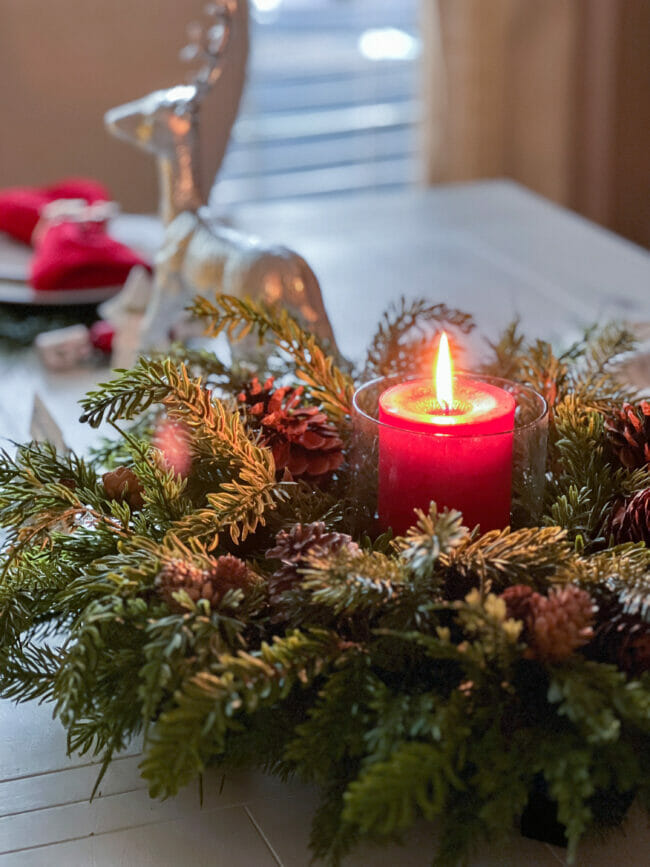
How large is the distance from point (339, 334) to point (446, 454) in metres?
0.57

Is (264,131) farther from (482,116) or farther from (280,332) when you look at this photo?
(280,332)

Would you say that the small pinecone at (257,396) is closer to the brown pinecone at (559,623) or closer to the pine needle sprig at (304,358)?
the pine needle sprig at (304,358)

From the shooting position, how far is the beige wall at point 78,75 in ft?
7.52

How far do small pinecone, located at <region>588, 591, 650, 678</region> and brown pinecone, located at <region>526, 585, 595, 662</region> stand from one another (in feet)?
0.06

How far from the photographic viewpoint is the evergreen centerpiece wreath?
1.14 feet

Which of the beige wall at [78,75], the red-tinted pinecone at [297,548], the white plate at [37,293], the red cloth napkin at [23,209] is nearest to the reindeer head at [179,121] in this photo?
the white plate at [37,293]

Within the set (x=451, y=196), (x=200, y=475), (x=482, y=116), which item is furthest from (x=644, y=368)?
(x=482, y=116)

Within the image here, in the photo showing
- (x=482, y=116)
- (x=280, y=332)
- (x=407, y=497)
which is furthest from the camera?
(x=482, y=116)

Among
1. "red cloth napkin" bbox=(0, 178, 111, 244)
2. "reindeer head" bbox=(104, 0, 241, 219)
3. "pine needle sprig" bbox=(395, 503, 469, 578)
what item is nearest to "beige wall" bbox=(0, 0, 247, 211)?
"red cloth napkin" bbox=(0, 178, 111, 244)

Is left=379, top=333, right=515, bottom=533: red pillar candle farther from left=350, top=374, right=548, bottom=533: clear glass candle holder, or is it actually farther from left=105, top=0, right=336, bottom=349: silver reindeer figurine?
left=105, top=0, right=336, bottom=349: silver reindeer figurine

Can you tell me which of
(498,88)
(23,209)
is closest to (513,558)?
(23,209)

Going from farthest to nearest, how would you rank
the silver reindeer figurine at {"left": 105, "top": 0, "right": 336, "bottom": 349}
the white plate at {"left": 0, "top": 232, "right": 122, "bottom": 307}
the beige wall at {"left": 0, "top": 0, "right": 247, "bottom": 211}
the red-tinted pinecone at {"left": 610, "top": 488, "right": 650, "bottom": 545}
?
1. the beige wall at {"left": 0, "top": 0, "right": 247, "bottom": 211}
2. the white plate at {"left": 0, "top": 232, "right": 122, "bottom": 307}
3. the silver reindeer figurine at {"left": 105, "top": 0, "right": 336, "bottom": 349}
4. the red-tinted pinecone at {"left": 610, "top": 488, "right": 650, "bottom": 545}

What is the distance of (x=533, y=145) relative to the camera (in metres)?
2.58

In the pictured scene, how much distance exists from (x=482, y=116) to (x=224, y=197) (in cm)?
74
